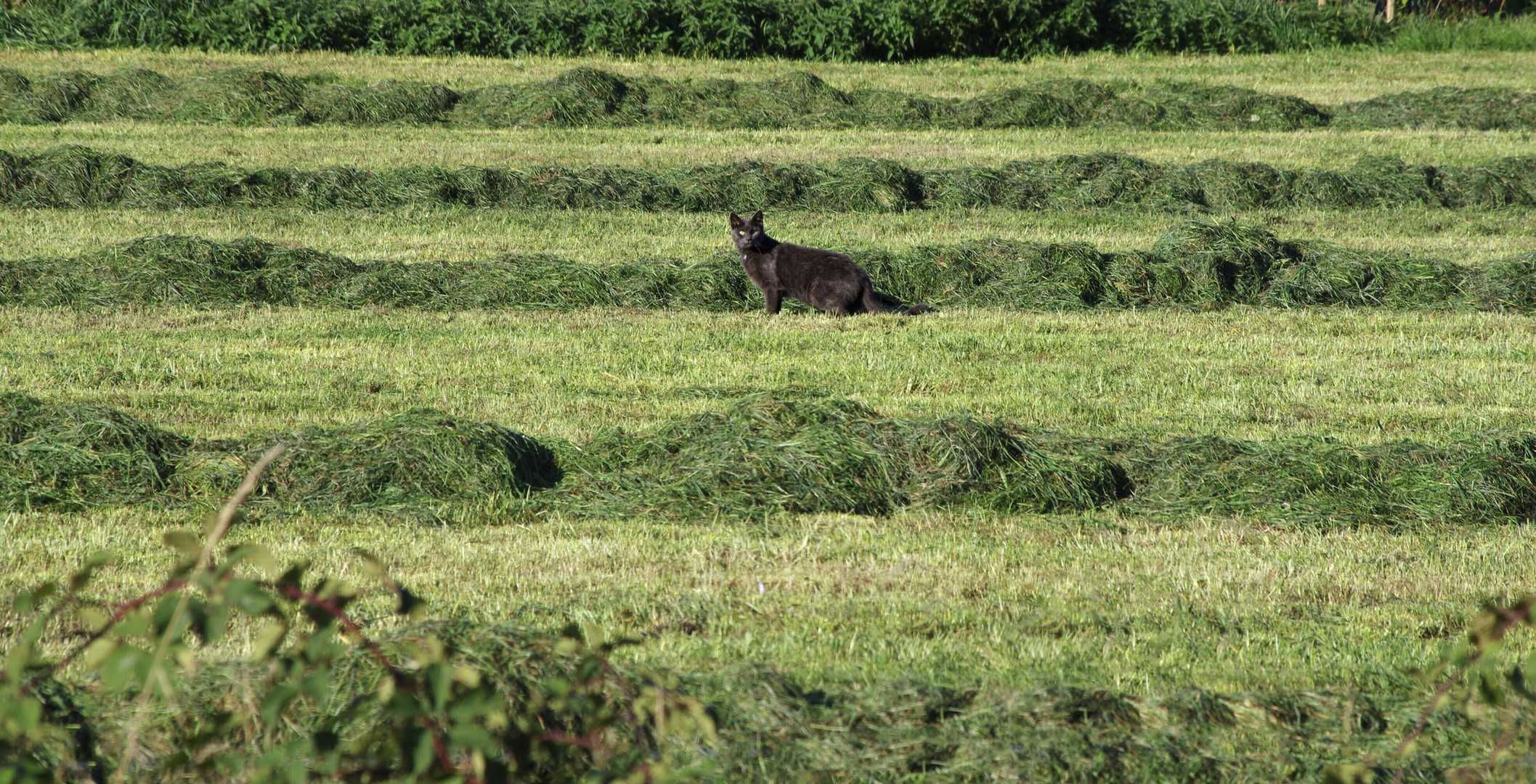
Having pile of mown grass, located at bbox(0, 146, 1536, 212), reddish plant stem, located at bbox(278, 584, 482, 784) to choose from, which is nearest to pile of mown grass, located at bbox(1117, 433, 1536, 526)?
reddish plant stem, located at bbox(278, 584, 482, 784)

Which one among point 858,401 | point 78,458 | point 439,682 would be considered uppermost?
point 439,682

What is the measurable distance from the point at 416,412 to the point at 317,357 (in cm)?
272

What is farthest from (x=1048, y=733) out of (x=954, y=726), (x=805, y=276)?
(x=805, y=276)

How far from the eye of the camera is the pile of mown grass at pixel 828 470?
23.5 feet

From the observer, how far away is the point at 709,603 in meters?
5.86

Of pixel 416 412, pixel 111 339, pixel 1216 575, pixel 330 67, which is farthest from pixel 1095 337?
pixel 330 67

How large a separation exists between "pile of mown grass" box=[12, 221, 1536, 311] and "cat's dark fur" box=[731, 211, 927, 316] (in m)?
0.51

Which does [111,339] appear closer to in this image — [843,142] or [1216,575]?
[1216,575]

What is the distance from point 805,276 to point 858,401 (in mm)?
2805

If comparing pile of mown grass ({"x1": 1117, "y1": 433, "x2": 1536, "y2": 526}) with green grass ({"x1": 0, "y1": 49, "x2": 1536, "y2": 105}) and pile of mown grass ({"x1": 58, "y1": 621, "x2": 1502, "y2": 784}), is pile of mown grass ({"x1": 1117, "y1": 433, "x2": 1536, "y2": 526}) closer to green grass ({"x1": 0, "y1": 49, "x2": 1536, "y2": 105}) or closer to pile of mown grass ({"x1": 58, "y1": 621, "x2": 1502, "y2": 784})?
pile of mown grass ({"x1": 58, "y1": 621, "x2": 1502, "y2": 784})

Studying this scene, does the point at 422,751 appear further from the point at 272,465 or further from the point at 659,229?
the point at 659,229

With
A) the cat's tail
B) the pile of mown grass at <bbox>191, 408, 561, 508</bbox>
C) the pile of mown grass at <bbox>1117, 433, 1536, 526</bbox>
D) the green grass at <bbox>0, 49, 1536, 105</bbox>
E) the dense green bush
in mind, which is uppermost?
the dense green bush

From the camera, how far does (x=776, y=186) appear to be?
628 inches

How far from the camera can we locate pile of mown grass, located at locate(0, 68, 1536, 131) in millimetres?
20734
